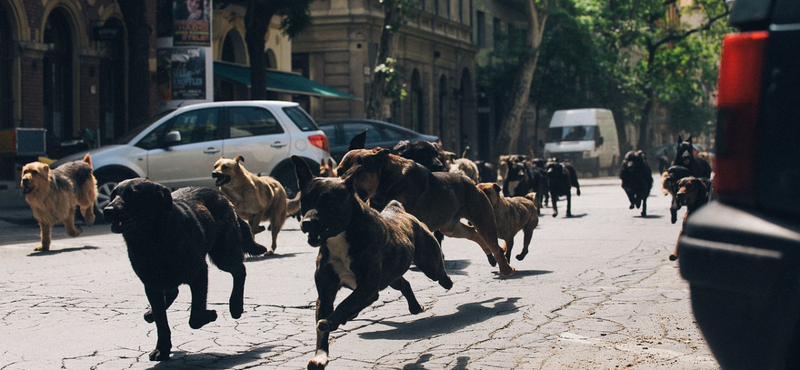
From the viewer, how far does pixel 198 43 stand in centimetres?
2380

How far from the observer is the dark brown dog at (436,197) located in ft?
26.1

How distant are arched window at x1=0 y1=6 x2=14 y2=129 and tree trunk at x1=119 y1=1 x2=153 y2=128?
10.5ft

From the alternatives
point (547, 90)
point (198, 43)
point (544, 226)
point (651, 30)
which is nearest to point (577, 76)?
point (547, 90)

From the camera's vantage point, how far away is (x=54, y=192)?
1286cm

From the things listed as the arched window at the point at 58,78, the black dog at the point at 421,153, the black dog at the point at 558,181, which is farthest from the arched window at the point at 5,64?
the black dog at the point at 421,153

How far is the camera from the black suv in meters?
3.17

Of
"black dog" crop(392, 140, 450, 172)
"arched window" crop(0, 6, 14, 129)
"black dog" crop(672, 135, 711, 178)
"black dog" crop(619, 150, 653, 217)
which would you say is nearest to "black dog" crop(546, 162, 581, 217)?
"black dog" crop(619, 150, 653, 217)

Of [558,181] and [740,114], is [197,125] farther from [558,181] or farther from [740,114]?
[740,114]

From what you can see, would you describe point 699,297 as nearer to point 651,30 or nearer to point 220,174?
point 220,174

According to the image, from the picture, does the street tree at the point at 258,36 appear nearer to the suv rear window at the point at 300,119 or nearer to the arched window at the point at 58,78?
the arched window at the point at 58,78

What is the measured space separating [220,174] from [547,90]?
136ft

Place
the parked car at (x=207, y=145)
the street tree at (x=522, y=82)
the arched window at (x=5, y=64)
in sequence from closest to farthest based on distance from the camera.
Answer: the parked car at (x=207, y=145)
the arched window at (x=5, y=64)
the street tree at (x=522, y=82)

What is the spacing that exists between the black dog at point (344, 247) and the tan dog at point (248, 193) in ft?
18.1

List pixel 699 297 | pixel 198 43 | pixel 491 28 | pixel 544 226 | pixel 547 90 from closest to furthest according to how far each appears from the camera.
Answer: pixel 699 297 < pixel 544 226 < pixel 198 43 < pixel 547 90 < pixel 491 28
